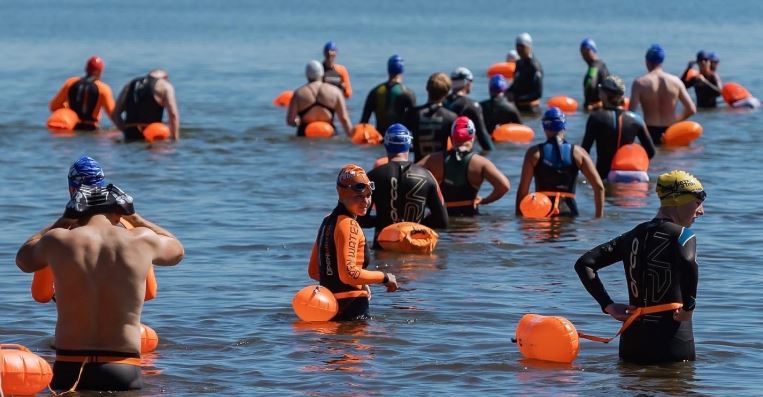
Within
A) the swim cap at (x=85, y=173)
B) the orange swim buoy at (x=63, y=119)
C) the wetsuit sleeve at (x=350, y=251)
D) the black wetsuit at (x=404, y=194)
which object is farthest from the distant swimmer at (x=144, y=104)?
the swim cap at (x=85, y=173)

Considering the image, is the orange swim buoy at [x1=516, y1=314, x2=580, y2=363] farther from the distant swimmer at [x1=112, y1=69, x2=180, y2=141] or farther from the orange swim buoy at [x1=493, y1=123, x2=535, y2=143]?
the orange swim buoy at [x1=493, y1=123, x2=535, y2=143]

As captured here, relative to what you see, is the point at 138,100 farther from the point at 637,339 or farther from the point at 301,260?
the point at 637,339

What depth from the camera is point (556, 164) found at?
1583 cm

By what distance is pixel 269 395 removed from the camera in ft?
33.8

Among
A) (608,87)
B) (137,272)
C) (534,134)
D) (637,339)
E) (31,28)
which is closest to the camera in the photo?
(137,272)

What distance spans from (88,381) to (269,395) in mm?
1694

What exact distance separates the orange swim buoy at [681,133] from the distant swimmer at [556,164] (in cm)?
755

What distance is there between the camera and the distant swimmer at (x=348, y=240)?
11141mm

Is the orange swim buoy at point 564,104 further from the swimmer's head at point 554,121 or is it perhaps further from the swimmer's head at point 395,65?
the swimmer's head at point 554,121

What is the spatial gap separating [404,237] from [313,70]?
980 cm

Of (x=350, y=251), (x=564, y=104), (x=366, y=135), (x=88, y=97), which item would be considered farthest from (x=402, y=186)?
(x=564, y=104)

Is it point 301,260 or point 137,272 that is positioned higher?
point 137,272

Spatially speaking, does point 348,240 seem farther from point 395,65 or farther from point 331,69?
point 331,69

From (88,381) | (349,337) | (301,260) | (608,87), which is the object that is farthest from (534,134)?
(88,381)
